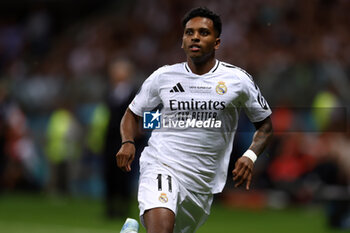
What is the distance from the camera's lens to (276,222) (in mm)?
12828

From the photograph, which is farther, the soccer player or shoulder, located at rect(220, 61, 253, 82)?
shoulder, located at rect(220, 61, 253, 82)

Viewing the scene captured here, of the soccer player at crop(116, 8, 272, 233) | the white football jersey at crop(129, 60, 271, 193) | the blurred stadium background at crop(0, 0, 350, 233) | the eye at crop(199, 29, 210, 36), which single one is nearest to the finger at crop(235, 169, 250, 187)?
the soccer player at crop(116, 8, 272, 233)

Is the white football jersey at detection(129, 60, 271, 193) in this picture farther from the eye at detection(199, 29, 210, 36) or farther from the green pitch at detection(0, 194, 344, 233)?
the green pitch at detection(0, 194, 344, 233)

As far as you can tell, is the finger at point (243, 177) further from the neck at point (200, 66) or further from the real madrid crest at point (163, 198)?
the neck at point (200, 66)

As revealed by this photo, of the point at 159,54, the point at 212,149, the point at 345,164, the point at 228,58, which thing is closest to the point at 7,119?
the point at 159,54

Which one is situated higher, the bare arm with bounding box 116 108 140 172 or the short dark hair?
the short dark hair

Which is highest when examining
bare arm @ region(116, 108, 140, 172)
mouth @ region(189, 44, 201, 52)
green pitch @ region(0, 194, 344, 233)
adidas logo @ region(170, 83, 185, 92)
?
mouth @ region(189, 44, 201, 52)

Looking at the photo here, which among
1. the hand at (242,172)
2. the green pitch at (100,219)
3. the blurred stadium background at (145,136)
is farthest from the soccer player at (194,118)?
the blurred stadium background at (145,136)

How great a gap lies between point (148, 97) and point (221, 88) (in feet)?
1.97

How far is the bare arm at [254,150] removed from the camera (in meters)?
5.67

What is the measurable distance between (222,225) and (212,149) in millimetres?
6283

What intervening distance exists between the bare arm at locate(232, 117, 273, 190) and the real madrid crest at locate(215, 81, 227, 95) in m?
0.45

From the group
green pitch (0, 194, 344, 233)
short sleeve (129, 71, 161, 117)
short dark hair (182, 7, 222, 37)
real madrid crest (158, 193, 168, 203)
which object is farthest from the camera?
green pitch (0, 194, 344, 233)

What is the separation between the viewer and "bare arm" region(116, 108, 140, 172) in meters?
5.94
